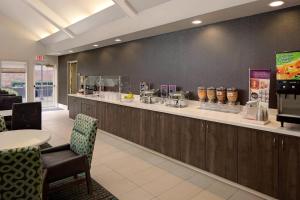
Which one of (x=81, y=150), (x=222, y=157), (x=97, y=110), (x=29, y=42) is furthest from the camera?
(x=29, y=42)

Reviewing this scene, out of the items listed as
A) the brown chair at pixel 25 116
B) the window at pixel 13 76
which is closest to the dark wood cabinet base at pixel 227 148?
the brown chair at pixel 25 116

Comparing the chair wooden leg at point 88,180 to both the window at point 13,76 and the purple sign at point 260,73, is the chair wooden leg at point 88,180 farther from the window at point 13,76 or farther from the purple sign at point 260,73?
the window at point 13,76

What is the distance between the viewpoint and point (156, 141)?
149 inches

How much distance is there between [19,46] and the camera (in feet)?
27.0

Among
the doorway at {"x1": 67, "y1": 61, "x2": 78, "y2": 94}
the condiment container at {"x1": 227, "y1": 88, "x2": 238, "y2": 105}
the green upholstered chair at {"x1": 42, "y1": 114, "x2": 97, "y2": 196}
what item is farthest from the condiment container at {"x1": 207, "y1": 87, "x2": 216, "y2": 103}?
the doorway at {"x1": 67, "y1": 61, "x2": 78, "y2": 94}

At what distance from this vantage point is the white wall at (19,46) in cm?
787

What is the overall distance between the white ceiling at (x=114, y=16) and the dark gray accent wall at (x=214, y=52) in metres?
0.19

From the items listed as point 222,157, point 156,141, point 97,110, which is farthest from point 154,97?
point 222,157

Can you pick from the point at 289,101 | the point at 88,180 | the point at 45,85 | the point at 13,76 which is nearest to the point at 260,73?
the point at 289,101

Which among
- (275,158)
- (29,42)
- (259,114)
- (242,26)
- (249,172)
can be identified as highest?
(29,42)

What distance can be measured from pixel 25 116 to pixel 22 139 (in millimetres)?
1407

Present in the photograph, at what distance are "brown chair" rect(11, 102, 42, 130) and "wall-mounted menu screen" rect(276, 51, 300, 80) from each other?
154 inches

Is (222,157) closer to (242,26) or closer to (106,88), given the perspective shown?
(242,26)

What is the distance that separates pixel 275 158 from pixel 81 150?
2.23 m
